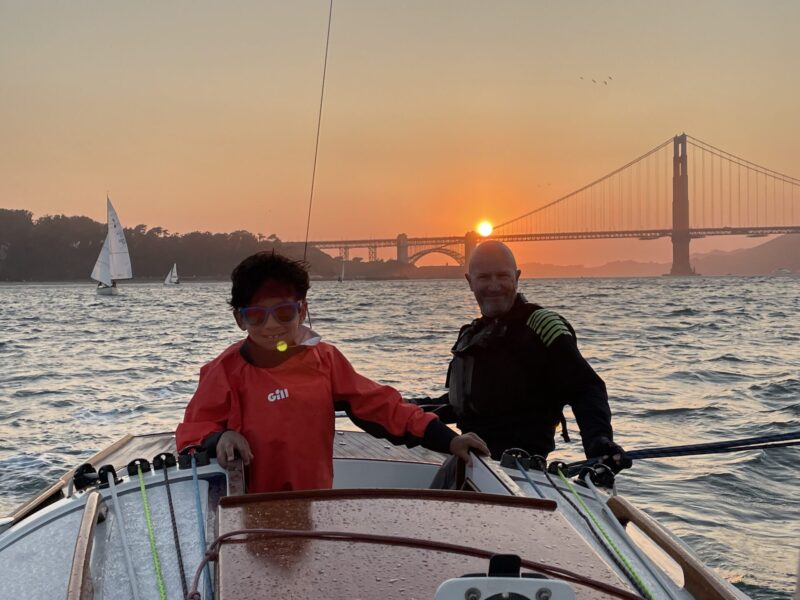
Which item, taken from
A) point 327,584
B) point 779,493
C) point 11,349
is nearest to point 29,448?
point 779,493

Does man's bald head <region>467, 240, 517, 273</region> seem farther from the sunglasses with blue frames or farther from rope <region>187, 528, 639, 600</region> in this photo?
rope <region>187, 528, 639, 600</region>

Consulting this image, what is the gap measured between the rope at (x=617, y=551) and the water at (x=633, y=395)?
1.72m

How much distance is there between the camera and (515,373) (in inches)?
111

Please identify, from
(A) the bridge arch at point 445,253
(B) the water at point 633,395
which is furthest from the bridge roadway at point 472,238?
(B) the water at point 633,395

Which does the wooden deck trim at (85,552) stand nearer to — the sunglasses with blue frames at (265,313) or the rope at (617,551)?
the sunglasses with blue frames at (265,313)

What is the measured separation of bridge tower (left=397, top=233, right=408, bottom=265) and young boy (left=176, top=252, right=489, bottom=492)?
5341 centimetres

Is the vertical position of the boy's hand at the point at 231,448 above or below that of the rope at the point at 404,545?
above

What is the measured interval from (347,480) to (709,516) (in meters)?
2.29

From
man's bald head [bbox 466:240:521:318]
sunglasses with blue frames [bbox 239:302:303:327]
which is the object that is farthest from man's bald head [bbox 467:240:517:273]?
sunglasses with blue frames [bbox 239:302:303:327]

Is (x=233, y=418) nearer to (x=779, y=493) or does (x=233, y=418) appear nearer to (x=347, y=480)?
(x=347, y=480)

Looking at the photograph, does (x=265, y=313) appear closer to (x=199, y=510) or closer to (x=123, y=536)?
(x=199, y=510)

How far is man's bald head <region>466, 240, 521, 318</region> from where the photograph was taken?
9.70 feet

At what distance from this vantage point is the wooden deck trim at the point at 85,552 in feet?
4.99

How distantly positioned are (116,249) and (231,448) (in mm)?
40968
